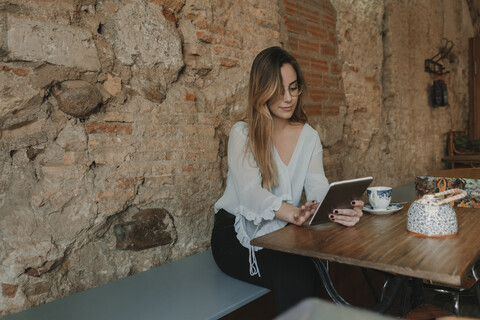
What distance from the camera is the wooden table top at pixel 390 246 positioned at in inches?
42.8

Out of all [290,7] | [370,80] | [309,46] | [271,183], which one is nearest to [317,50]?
[309,46]

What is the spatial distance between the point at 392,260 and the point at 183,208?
1.38 meters

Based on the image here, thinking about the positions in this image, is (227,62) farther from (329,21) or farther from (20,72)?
(329,21)

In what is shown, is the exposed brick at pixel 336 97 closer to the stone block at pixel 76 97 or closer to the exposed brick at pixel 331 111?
the exposed brick at pixel 331 111

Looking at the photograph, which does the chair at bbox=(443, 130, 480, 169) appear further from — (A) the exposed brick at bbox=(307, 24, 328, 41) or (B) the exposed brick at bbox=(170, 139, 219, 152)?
(B) the exposed brick at bbox=(170, 139, 219, 152)

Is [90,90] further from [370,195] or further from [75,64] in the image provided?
[370,195]

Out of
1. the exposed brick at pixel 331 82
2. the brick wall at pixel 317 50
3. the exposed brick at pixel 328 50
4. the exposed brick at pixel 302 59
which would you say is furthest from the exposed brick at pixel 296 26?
the exposed brick at pixel 331 82

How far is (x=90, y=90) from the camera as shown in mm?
1886

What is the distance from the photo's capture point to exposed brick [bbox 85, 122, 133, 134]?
1.92m

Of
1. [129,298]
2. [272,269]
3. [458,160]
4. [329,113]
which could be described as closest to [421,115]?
[458,160]

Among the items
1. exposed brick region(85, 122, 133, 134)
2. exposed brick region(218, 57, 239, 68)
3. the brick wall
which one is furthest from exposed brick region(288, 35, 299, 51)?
exposed brick region(85, 122, 133, 134)

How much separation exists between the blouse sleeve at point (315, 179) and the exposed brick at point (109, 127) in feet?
3.19

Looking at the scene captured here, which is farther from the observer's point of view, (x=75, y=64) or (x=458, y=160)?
(x=458, y=160)

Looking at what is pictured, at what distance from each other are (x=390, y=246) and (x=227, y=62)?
Result: 1689 mm
